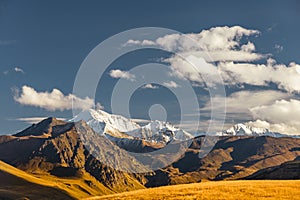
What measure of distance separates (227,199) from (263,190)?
267 inches

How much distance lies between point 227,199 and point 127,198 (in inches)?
494

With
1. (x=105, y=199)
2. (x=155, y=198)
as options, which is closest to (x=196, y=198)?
(x=155, y=198)

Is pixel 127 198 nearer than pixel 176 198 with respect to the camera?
No

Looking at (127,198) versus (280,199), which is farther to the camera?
(127,198)

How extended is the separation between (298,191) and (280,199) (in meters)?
4.82

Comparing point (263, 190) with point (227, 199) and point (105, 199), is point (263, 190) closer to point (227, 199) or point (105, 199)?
point (227, 199)

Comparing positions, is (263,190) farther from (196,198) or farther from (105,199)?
(105,199)

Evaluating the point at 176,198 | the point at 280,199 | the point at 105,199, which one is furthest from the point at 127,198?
the point at 280,199

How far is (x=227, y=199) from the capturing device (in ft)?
108

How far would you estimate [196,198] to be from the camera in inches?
1346

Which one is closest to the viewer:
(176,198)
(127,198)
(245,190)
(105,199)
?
(176,198)

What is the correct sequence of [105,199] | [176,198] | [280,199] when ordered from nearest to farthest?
[280,199], [176,198], [105,199]

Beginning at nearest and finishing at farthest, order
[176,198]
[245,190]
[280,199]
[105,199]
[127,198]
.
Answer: [280,199] < [176,198] < [245,190] < [127,198] < [105,199]

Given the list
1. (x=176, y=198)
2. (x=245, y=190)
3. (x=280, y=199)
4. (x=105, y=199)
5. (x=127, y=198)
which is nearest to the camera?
(x=280, y=199)
